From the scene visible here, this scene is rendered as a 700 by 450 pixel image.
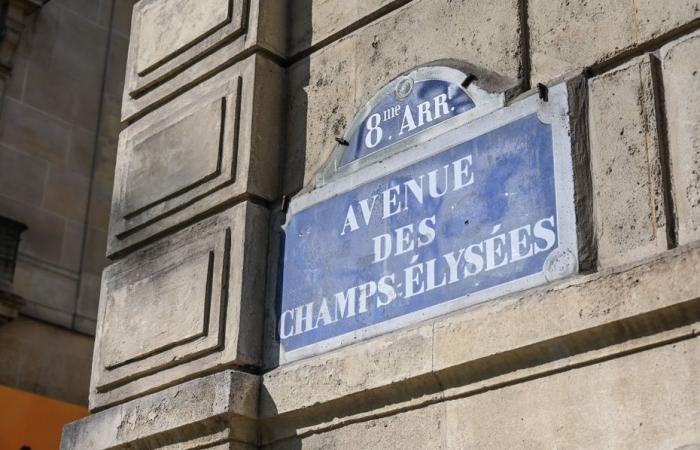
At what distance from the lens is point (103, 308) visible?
549 centimetres

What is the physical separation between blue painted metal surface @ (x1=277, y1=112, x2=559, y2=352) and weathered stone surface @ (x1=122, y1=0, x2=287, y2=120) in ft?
3.04

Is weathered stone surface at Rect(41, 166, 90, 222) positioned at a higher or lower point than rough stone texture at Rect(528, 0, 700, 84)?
higher

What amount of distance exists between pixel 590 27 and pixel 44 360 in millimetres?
8211

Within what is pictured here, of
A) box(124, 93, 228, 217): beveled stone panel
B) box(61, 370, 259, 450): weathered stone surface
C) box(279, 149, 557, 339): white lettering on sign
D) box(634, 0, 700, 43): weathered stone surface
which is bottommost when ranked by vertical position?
box(61, 370, 259, 450): weathered stone surface

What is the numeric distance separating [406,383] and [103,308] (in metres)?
1.92

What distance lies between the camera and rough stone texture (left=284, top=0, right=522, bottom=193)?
4465mm

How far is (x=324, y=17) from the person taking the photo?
5.27 m

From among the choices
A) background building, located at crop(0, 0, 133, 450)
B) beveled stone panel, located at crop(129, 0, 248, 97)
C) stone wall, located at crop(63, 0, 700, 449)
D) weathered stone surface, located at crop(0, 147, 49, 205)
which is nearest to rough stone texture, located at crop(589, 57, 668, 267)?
stone wall, located at crop(63, 0, 700, 449)

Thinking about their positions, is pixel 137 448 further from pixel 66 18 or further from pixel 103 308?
pixel 66 18

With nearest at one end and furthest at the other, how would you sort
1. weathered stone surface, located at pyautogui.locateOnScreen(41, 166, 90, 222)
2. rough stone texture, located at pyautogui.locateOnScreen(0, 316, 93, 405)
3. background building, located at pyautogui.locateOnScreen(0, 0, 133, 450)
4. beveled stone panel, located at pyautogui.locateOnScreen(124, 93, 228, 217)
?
beveled stone panel, located at pyautogui.locateOnScreen(124, 93, 228, 217) → rough stone texture, located at pyautogui.locateOnScreen(0, 316, 93, 405) → background building, located at pyautogui.locateOnScreen(0, 0, 133, 450) → weathered stone surface, located at pyautogui.locateOnScreen(41, 166, 90, 222)

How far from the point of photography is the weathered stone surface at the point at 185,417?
456cm

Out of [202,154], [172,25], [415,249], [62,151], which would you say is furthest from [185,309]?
[62,151]

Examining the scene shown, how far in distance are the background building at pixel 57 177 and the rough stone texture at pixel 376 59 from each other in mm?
5902

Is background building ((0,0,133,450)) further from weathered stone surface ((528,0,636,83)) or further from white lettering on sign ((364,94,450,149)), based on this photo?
weathered stone surface ((528,0,636,83))
